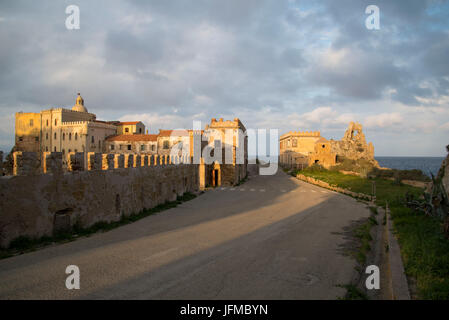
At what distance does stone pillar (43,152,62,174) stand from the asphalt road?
2.09 meters

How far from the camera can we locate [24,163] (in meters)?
7.29

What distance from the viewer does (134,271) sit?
615 cm

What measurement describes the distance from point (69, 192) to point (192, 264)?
4600 millimetres

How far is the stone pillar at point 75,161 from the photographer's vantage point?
9.25m

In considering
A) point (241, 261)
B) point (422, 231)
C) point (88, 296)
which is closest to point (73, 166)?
point (88, 296)

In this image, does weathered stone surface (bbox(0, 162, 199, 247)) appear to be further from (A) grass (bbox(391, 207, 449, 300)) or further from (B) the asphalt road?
(A) grass (bbox(391, 207, 449, 300))

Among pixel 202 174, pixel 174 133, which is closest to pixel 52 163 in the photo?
pixel 202 174

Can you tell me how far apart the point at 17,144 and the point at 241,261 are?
63830 millimetres

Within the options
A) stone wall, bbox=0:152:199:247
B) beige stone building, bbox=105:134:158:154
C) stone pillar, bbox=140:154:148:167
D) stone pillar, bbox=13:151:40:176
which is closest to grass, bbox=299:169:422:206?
stone pillar, bbox=140:154:148:167

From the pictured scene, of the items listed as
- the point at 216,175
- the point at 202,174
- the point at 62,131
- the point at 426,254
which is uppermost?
the point at 62,131

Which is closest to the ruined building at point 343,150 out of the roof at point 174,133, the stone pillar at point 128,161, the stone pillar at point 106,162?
the roof at point 174,133

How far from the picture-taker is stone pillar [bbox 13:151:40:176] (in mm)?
7223

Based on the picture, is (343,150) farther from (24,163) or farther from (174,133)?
(24,163)
